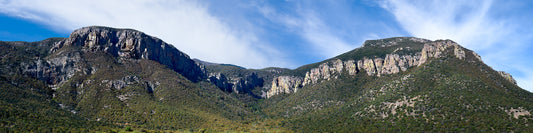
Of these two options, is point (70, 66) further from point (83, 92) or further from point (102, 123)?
point (102, 123)

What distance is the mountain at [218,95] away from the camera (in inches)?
3910

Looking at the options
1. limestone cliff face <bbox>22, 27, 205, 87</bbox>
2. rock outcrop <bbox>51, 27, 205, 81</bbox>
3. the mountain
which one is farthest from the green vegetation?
rock outcrop <bbox>51, 27, 205, 81</bbox>

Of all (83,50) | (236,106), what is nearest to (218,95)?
(236,106)

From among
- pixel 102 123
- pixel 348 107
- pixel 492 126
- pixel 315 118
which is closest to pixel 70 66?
pixel 102 123

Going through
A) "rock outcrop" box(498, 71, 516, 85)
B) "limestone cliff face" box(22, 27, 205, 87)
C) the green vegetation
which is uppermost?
"limestone cliff face" box(22, 27, 205, 87)

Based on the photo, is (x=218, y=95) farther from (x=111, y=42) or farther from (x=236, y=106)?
(x=111, y=42)

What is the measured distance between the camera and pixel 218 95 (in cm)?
19875

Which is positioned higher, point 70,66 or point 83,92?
point 70,66

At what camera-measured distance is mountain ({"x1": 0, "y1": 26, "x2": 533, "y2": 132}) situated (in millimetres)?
99312

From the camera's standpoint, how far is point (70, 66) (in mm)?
153375

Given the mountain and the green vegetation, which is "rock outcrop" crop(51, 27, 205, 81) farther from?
the green vegetation

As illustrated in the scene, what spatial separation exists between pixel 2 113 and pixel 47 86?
65.7m

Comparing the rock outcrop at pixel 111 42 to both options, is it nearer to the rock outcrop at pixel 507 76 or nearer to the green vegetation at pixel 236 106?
the green vegetation at pixel 236 106

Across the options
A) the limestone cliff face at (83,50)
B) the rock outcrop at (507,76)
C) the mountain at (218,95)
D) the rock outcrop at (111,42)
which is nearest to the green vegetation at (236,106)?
the mountain at (218,95)
